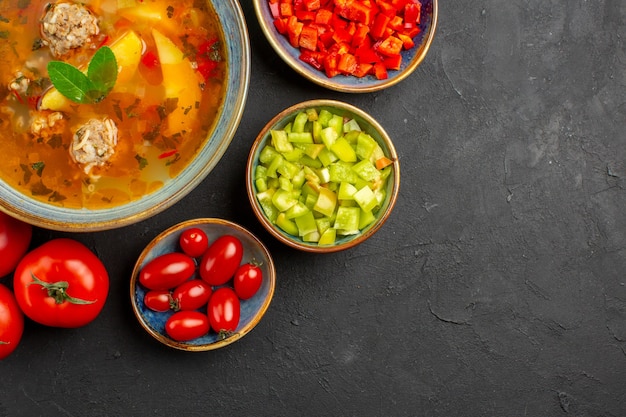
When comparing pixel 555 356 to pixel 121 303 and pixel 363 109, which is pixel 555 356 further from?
pixel 121 303

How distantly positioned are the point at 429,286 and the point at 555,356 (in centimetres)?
71

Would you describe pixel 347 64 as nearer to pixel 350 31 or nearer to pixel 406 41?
pixel 350 31

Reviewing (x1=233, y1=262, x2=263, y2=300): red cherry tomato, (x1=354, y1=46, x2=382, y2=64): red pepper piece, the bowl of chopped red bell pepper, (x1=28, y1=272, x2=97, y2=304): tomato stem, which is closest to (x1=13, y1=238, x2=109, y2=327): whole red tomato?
(x1=28, y1=272, x2=97, y2=304): tomato stem

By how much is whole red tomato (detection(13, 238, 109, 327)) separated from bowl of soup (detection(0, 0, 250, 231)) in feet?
1.25

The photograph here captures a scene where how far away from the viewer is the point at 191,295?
115 inches

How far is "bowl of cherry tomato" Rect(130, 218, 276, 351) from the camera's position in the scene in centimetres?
289

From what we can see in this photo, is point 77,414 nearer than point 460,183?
Yes

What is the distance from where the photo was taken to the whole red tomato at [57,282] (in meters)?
2.76

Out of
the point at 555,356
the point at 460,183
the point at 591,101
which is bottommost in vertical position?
the point at 555,356

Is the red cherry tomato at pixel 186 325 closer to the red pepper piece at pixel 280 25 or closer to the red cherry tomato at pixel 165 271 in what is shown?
the red cherry tomato at pixel 165 271

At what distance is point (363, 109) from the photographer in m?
3.17

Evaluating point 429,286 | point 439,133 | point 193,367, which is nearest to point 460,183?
point 439,133

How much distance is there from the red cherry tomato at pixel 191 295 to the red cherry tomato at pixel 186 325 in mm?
40

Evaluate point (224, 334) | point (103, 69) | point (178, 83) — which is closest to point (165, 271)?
point (224, 334)
